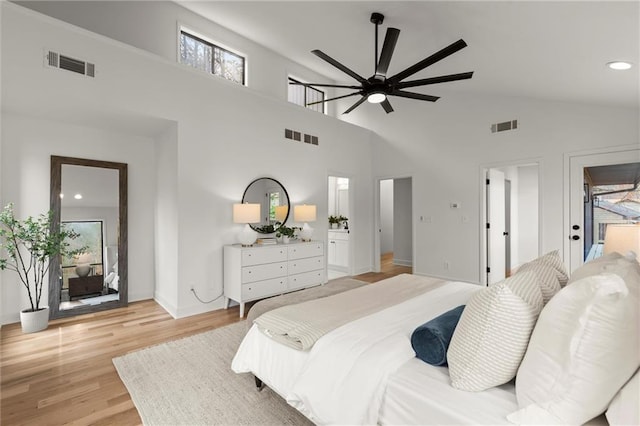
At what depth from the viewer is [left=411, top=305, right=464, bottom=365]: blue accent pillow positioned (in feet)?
4.34

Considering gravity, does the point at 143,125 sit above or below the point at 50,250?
above

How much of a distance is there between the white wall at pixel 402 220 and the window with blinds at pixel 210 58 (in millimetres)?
4380

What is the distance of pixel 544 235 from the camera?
14.2ft

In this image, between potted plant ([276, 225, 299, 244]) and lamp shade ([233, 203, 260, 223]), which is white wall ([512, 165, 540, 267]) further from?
lamp shade ([233, 203, 260, 223])

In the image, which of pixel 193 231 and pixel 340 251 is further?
pixel 340 251

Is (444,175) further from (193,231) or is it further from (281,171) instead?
(193,231)

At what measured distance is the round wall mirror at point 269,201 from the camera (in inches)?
175

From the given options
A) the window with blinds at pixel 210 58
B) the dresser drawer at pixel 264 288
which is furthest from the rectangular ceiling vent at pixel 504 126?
the window with blinds at pixel 210 58

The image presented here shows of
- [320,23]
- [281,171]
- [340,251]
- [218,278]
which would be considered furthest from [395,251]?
[320,23]

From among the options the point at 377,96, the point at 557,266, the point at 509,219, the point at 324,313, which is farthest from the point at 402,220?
the point at 324,313

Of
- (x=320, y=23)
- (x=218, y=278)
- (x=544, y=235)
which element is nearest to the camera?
(x=320, y=23)

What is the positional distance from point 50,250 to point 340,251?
4.59 meters

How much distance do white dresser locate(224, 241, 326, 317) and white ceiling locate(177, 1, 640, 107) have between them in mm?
2852

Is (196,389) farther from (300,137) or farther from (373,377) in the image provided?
(300,137)
